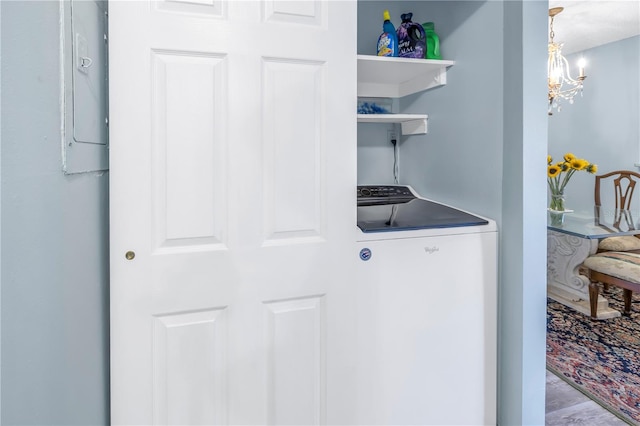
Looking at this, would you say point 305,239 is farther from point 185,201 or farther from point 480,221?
point 480,221

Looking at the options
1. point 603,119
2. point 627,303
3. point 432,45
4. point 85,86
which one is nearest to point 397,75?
point 432,45

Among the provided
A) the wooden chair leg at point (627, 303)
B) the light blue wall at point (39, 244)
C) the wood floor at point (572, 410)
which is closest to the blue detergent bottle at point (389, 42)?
the light blue wall at point (39, 244)

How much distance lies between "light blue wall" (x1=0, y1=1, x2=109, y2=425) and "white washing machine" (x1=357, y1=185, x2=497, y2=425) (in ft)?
2.84

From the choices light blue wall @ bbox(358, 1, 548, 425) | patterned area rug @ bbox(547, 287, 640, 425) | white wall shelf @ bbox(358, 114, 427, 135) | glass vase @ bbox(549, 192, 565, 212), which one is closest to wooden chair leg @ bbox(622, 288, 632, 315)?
patterned area rug @ bbox(547, 287, 640, 425)

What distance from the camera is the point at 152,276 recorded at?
3.90 ft

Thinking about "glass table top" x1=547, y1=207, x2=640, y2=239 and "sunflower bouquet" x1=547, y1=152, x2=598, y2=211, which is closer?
"glass table top" x1=547, y1=207, x2=640, y2=239

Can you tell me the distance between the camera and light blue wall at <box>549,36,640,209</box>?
158 inches

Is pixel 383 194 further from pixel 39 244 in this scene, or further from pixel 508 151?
pixel 39 244

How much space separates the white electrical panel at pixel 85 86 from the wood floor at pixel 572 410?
214 centimetres

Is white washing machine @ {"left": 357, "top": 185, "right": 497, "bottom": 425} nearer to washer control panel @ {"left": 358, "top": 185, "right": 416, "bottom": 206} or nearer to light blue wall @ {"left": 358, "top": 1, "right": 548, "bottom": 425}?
light blue wall @ {"left": 358, "top": 1, "right": 548, "bottom": 425}

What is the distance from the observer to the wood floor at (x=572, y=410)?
1.78 metres

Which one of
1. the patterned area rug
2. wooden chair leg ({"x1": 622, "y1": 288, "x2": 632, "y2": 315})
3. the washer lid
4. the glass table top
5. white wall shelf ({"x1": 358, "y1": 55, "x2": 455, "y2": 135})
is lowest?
the patterned area rug

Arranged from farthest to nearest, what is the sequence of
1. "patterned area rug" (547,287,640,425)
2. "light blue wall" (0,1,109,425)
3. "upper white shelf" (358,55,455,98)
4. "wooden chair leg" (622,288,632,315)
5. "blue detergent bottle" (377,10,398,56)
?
1. "wooden chair leg" (622,288,632,315)
2. "patterned area rug" (547,287,640,425)
3. "blue detergent bottle" (377,10,398,56)
4. "upper white shelf" (358,55,455,98)
5. "light blue wall" (0,1,109,425)

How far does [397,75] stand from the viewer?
1945mm
